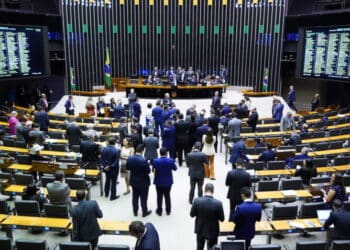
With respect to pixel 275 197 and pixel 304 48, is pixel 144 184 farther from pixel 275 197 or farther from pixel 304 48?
pixel 304 48

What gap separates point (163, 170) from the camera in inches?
282

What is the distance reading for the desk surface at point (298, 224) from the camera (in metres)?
5.84

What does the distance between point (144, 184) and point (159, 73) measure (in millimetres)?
15616

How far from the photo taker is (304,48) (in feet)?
55.8

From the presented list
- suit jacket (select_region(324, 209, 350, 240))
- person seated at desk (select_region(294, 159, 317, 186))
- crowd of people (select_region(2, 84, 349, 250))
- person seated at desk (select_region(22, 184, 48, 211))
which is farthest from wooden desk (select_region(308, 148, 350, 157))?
person seated at desk (select_region(22, 184, 48, 211))

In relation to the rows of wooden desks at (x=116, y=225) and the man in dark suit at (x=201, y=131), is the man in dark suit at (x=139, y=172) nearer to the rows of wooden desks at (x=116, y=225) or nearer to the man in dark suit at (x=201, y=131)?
the rows of wooden desks at (x=116, y=225)

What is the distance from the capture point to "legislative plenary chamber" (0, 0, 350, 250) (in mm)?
5926

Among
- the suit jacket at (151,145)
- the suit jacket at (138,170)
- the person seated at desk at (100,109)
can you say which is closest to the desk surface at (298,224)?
the suit jacket at (138,170)

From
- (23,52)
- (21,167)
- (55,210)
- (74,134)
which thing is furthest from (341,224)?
(23,52)

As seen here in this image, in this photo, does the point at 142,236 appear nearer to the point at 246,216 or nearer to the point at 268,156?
the point at 246,216

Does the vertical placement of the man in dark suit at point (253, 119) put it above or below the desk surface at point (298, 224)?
above

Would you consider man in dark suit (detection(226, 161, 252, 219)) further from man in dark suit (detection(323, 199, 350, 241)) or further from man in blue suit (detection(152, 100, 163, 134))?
man in blue suit (detection(152, 100, 163, 134))

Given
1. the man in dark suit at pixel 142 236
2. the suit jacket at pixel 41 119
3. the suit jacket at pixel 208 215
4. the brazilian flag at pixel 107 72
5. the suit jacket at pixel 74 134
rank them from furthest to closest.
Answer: the brazilian flag at pixel 107 72 → the suit jacket at pixel 41 119 → the suit jacket at pixel 74 134 → the suit jacket at pixel 208 215 → the man in dark suit at pixel 142 236

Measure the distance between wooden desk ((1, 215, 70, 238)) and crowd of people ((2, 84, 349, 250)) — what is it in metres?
0.37
